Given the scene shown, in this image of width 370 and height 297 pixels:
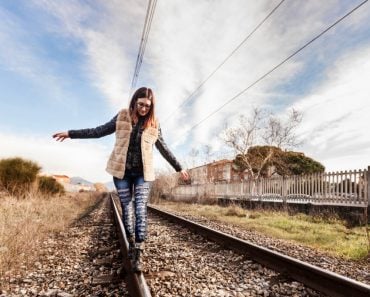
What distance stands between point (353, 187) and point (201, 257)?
9.48m

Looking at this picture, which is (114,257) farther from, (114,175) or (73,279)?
(114,175)

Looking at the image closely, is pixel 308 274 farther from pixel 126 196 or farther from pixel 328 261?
pixel 126 196

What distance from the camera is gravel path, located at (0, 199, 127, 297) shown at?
3.62 metres

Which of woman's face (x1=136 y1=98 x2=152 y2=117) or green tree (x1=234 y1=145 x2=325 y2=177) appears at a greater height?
green tree (x1=234 y1=145 x2=325 y2=177)

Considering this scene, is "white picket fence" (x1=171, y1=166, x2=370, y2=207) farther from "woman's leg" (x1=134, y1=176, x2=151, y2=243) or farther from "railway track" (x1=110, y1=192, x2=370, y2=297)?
"woman's leg" (x1=134, y1=176, x2=151, y2=243)

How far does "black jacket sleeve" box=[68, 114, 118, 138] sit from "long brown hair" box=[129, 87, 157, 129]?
0.22m

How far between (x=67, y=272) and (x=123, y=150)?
1767mm

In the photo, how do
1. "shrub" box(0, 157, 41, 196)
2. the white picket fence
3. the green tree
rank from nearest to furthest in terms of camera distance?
the white picket fence
"shrub" box(0, 157, 41, 196)
the green tree

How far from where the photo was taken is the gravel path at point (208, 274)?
349 cm

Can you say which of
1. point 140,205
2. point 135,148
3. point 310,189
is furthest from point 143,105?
point 310,189

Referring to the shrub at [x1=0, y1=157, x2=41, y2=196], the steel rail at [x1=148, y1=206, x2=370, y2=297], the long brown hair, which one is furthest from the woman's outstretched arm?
the shrub at [x1=0, y1=157, x2=41, y2=196]

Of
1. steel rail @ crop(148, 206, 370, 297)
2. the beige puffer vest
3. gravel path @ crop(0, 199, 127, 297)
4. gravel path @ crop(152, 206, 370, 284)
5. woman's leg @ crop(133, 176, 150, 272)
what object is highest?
the beige puffer vest

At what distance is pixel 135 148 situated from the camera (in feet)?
13.2

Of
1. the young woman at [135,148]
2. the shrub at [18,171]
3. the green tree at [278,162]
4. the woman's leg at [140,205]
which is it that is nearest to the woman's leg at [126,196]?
the young woman at [135,148]
